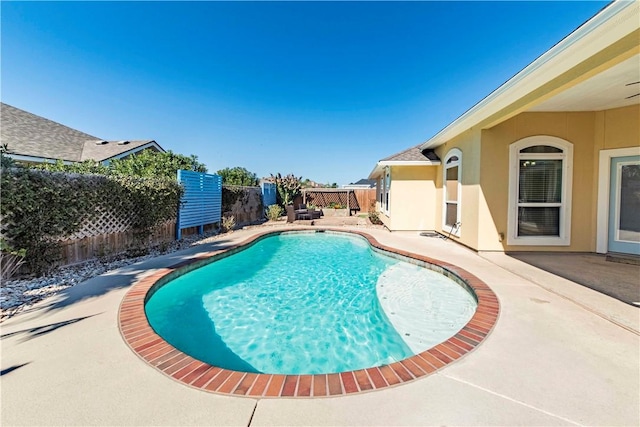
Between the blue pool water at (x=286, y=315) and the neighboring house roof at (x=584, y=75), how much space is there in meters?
4.05

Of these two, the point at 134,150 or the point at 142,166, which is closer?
the point at 142,166

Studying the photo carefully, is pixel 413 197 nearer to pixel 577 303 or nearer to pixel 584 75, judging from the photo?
pixel 584 75

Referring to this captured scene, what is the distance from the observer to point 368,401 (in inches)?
82.4

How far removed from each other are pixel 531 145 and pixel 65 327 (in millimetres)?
10520

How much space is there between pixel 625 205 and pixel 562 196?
3.98 feet

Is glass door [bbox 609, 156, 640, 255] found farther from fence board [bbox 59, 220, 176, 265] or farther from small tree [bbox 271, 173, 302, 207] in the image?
small tree [bbox 271, 173, 302, 207]

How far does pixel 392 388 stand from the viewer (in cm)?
223

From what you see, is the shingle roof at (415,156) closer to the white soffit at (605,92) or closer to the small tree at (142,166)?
the white soffit at (605,92)

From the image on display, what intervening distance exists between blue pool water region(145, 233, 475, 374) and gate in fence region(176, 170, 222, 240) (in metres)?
3.81

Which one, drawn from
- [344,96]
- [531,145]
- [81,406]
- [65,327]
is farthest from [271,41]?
[81,406]

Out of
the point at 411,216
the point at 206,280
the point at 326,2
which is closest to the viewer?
the point at 206,280

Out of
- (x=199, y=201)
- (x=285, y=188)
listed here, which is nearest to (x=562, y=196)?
(x=199, y=201)

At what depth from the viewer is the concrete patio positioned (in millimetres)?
1924

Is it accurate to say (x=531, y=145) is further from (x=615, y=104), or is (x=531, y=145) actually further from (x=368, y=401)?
(x=368, y=401)
